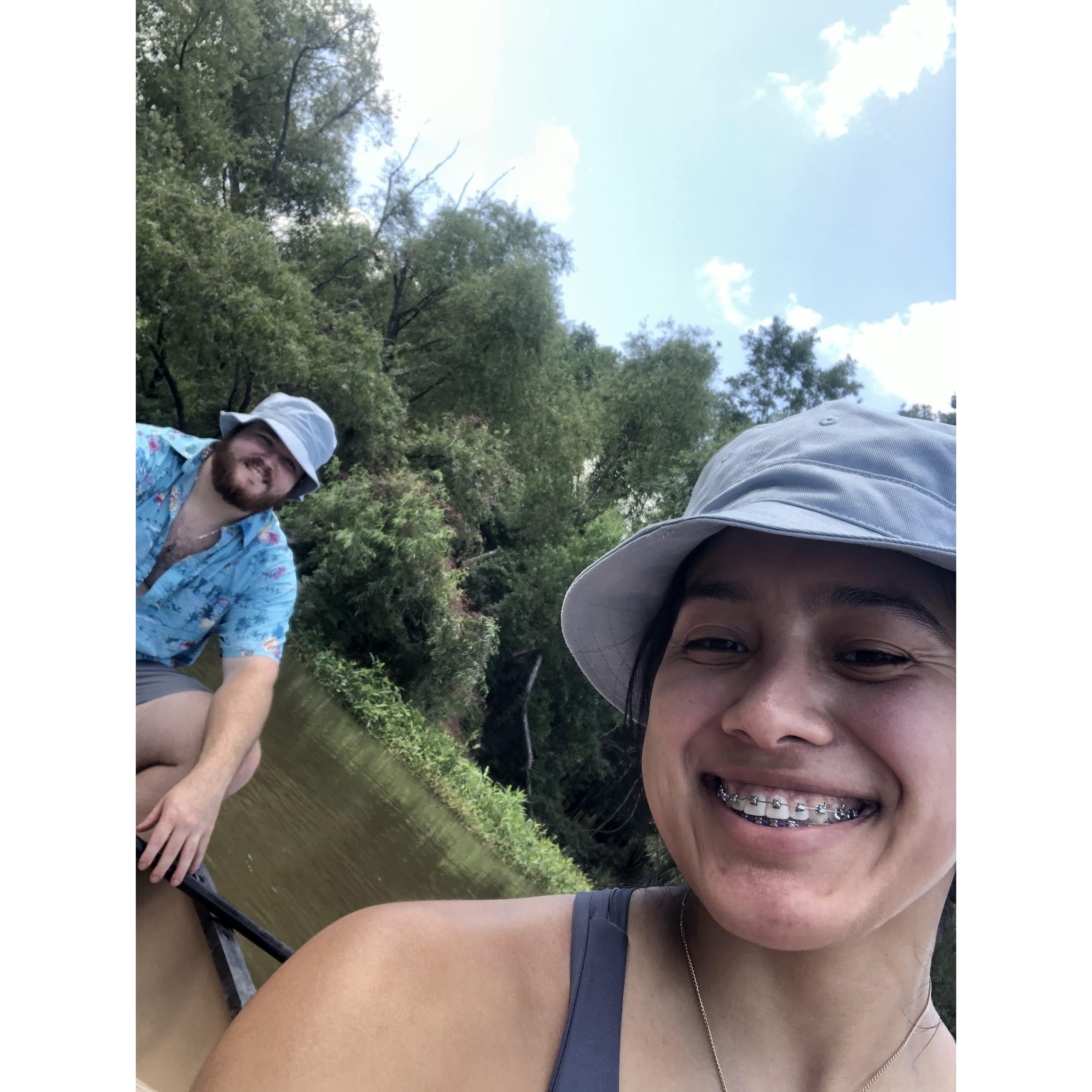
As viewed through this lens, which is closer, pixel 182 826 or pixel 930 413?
pixel 930 413

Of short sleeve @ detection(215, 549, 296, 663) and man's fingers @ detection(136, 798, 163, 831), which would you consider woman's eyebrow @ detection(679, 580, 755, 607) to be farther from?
man's fingers @ detection(136, 798, 163, 831)

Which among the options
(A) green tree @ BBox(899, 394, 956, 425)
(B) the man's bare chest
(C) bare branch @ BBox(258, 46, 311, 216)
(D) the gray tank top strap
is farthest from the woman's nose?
(C) bare branch @ BBox(258, 46, 311, 216)

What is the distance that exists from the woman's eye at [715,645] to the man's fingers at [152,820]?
684 mm

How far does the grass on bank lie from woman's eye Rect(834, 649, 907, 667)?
0.46 metres

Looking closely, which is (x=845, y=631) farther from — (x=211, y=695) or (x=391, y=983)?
(x=211, y=695)

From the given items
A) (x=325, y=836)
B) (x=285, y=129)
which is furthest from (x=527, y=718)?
(x=285, y=129)

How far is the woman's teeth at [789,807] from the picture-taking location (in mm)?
506

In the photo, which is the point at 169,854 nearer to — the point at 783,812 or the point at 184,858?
the point at 184,858

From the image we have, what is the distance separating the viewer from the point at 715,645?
1.88 feet

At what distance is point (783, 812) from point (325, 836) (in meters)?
0.60

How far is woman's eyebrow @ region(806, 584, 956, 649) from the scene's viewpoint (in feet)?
1.74

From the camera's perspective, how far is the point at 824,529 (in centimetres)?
49
